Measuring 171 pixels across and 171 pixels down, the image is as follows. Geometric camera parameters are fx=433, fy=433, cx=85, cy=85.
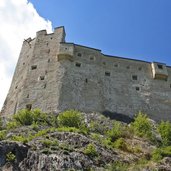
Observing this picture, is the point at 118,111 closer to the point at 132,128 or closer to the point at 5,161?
the point at 132,128

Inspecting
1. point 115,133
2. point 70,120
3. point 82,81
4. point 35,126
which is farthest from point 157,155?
point 82,81

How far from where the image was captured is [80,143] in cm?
2973

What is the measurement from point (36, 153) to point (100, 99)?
17.8 m

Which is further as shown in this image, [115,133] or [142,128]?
[142,128]

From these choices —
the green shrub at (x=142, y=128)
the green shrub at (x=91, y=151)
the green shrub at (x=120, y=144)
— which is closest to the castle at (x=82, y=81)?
the green shrub at (x=142, y=128)

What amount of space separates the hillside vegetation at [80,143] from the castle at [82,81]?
3788 mm

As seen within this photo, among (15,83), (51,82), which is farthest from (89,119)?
(15,83)

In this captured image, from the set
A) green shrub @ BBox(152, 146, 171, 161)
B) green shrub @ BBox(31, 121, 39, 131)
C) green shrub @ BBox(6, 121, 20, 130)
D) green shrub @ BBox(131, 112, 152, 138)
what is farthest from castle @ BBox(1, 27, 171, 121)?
green shrub @ BBox(152, 146, 171, 161)

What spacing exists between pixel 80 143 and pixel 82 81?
15.1 metres

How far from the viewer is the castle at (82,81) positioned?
42.4 meters

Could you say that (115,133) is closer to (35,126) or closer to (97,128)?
(97,128)

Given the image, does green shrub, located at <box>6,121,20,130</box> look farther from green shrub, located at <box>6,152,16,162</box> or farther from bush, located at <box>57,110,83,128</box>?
green shrub, located at <box>6,152,16,162</box>

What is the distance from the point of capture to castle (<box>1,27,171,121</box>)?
42406 millimetres

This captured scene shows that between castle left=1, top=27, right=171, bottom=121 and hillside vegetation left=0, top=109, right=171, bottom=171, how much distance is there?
3.79 metres
